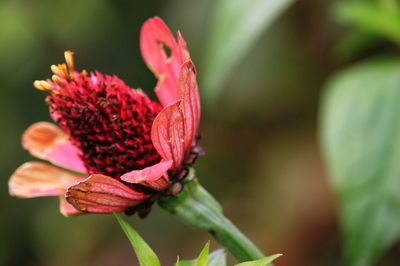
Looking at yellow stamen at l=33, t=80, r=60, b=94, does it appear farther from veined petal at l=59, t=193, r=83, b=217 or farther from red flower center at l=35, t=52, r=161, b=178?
veined petal at l=59, t=193, r=83, b=217

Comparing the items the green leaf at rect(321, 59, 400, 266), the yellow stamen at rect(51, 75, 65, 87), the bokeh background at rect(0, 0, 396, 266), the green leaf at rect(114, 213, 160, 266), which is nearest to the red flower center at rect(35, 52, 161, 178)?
the yellow stamen at rect(51, 75, 65, 87)

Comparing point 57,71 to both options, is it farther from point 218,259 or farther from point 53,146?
point 218,259

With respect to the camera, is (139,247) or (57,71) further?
(57,71)

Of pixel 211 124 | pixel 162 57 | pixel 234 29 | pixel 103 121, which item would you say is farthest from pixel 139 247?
pixel 211 124

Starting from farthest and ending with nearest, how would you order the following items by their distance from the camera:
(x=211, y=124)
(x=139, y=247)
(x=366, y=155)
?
(x=211, y=124) < (x=366, y=155) < (x=139, y=247)

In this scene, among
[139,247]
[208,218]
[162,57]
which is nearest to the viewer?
[139,247]

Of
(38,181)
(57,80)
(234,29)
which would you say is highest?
(234,29)
